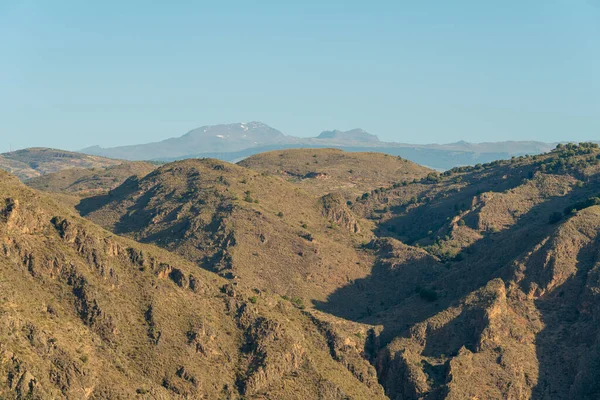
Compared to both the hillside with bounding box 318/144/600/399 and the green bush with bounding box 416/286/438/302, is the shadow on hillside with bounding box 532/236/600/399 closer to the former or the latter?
the hillside with bounding box 318/144/600/399

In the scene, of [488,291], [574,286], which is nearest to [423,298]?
[488,291]

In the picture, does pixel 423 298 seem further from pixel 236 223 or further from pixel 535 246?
pixel 236 223

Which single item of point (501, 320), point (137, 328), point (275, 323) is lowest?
point (501, 320)

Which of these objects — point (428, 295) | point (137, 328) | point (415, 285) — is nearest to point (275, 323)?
point (137, 328)

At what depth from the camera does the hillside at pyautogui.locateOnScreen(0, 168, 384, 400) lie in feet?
314

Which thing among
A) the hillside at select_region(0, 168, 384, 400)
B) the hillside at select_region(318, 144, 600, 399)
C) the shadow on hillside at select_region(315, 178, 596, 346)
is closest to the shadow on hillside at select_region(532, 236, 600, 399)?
the hillside at select_region(318, 144, 600, 399)

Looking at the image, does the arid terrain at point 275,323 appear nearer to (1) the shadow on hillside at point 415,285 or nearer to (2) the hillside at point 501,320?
(2) the hillside at point 501,320

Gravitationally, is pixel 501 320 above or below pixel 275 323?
below

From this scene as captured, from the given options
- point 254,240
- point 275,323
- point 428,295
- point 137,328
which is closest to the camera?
point 137,328

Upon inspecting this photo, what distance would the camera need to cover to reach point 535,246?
144250mm

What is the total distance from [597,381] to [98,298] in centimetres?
6665

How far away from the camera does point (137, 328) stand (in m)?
110

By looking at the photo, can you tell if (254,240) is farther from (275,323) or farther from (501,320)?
(501,320)

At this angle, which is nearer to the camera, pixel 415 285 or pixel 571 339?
pixel 571 339
